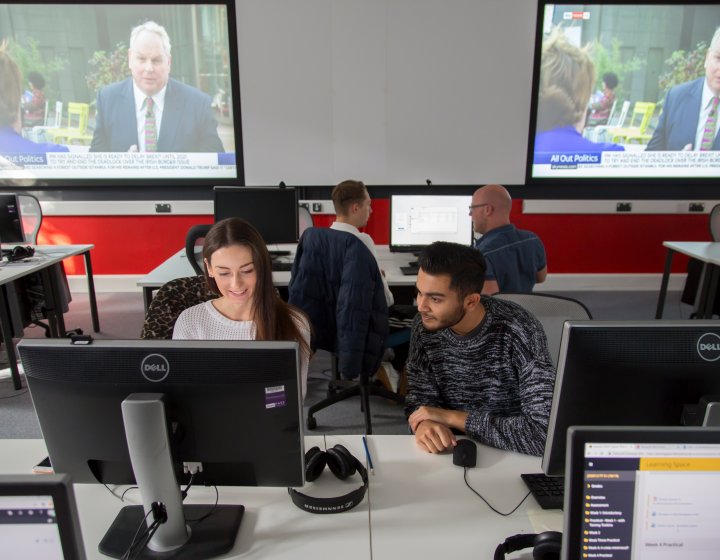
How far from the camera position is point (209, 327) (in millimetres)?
1724

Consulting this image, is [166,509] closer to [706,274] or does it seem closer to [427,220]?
[427,220]

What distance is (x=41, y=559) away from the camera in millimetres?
719

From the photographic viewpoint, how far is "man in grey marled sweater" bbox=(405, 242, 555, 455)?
4.58 ft

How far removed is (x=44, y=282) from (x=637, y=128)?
16.6 ft

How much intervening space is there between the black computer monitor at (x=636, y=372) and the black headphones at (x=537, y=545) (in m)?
0.20

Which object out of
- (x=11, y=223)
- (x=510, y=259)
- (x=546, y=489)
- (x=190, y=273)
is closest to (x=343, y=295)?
(x=510, y=259)

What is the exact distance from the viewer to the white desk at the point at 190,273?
2.98 m

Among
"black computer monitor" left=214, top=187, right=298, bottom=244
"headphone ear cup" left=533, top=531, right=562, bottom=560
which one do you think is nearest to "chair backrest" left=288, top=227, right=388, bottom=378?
"black computer monitor" left=214, top=187, right=298, bottom=244

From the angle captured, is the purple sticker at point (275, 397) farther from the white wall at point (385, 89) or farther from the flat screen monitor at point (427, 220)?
the white wall at point (385, 89)

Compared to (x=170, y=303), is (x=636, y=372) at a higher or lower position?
higher

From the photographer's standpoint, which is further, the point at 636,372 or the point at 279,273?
the point at 279,273

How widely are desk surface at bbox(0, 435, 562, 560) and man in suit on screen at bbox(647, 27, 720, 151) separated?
14.9 feet

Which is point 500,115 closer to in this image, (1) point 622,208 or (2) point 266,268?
(1) point 622,208

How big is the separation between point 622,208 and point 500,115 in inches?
58.1
